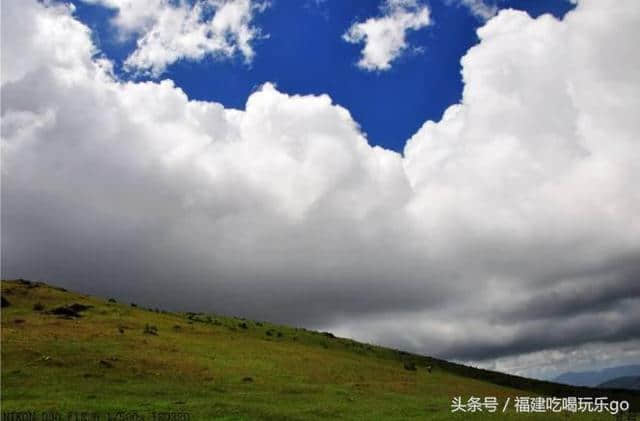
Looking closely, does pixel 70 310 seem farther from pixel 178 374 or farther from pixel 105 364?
pixel 178 374

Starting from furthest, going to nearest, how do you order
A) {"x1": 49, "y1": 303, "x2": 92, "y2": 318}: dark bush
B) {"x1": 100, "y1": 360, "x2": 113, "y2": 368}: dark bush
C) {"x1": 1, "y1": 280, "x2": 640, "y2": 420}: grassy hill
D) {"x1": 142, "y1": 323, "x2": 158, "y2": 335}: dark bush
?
{"x1": 49, "y1": 303, "x2": 92, "y2": 318}: dark bush < {"x1": 142, "y1": 323, "x2": 158, "y2": 335}: dark bush < {"x1": 100, "y1": 360, "x2": 113, "y2": 368}: dark bush < {"x1": 1, "y1": 280, "x2": 640, "y2": 420}: grassy hill

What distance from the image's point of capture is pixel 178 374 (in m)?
47.0

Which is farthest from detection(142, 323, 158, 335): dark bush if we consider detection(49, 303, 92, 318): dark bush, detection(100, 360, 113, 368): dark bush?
detection(100, 360, 113, 368): dark bush

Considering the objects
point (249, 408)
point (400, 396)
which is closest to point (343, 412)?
point (249, 408)

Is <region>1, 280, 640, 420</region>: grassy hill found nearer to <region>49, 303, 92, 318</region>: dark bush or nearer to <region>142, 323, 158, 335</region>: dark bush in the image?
<region>49, 303, 92, 318</region>: dark bush

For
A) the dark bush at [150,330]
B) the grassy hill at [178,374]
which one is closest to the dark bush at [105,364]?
the grassy hill at [178,374]

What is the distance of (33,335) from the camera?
5553 centimetres

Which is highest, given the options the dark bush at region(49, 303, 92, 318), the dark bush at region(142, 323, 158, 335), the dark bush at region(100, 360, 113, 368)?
the dark bush at region(49, 303, 92, 318)

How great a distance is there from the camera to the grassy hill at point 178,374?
36438 mm

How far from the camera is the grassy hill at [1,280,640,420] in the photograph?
36438 mm

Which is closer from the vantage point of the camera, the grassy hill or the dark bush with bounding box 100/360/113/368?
the grassy hill

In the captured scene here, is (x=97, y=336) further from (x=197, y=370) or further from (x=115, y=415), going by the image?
(x=115, y=415)

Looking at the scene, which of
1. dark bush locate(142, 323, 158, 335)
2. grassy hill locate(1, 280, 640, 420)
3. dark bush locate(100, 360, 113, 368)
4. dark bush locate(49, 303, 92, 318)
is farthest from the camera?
dark bush locate(49, 303, 92, 318)

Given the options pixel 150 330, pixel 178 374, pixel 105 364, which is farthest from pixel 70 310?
pixel 178 374
